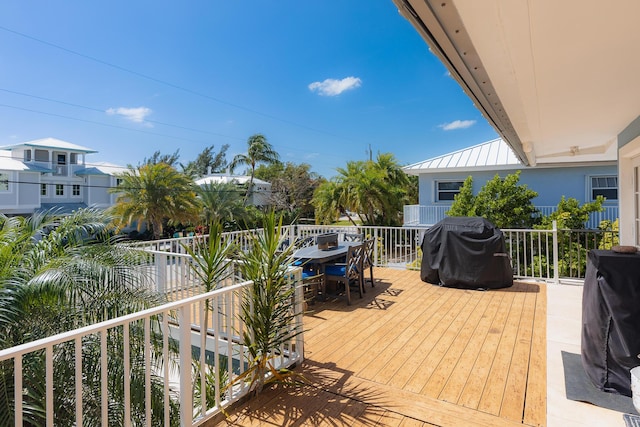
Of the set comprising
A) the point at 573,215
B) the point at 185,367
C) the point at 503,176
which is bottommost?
the point at 185,367

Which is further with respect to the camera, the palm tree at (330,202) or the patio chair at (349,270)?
the palm tree at (330,202)

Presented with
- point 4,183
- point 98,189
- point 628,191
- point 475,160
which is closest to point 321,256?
point 628,191

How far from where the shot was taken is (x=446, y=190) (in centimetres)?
1416

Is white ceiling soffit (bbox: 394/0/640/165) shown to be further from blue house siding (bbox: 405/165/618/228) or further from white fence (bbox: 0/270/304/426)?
blue house siding (bbox: 405/165/618/228)

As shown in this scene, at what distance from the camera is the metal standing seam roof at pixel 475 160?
41.3ft

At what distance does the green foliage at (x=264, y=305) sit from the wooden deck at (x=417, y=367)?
221mm

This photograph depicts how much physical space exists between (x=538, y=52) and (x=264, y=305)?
258 centimetres

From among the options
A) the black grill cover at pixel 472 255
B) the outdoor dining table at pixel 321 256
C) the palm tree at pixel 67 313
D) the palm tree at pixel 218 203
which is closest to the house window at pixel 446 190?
the black grill cover at pixel 472 255

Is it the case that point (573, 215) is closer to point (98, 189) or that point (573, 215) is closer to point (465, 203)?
point (465, 203)

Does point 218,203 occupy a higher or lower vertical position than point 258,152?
lower

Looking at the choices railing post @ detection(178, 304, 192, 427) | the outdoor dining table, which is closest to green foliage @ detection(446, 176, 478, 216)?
the outdoor dining table

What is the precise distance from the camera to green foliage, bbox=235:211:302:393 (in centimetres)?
262

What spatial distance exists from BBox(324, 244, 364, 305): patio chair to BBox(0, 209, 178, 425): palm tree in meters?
2.47

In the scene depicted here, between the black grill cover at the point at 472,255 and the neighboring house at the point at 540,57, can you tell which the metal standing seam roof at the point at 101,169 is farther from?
the neighboring house at the point at 540,57
